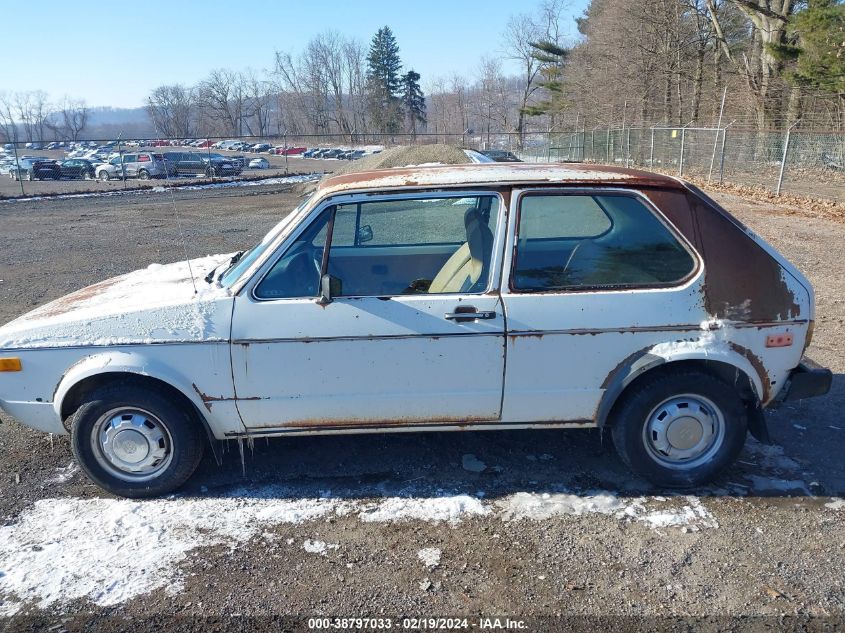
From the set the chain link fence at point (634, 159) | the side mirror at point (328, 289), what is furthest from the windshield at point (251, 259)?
the chain link fence at point (634, 159)

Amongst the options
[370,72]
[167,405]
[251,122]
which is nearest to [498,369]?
[167,405]

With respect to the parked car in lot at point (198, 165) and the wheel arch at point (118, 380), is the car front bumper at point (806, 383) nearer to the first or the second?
the wheel arch at point (118, 380)

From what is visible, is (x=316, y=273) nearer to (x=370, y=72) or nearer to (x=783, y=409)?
(x=783, y=409)

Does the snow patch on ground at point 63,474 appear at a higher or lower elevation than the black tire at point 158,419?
lower

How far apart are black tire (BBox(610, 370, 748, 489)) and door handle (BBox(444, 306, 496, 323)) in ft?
3.06

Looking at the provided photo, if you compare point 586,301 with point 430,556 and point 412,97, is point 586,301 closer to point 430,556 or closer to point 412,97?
point 430,556

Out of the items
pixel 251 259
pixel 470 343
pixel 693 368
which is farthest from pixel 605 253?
pixel 251 259

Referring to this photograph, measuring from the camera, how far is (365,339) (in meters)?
3.43

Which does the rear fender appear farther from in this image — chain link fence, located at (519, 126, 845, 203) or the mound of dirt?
the mound of dirt

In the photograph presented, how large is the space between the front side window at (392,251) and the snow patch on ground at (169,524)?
1.18m

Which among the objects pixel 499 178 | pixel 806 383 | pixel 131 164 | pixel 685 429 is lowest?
pixel 131 164

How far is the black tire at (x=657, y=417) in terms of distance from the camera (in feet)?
11.6

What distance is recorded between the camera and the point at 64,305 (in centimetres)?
395

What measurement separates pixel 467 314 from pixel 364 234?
4.19 ft
